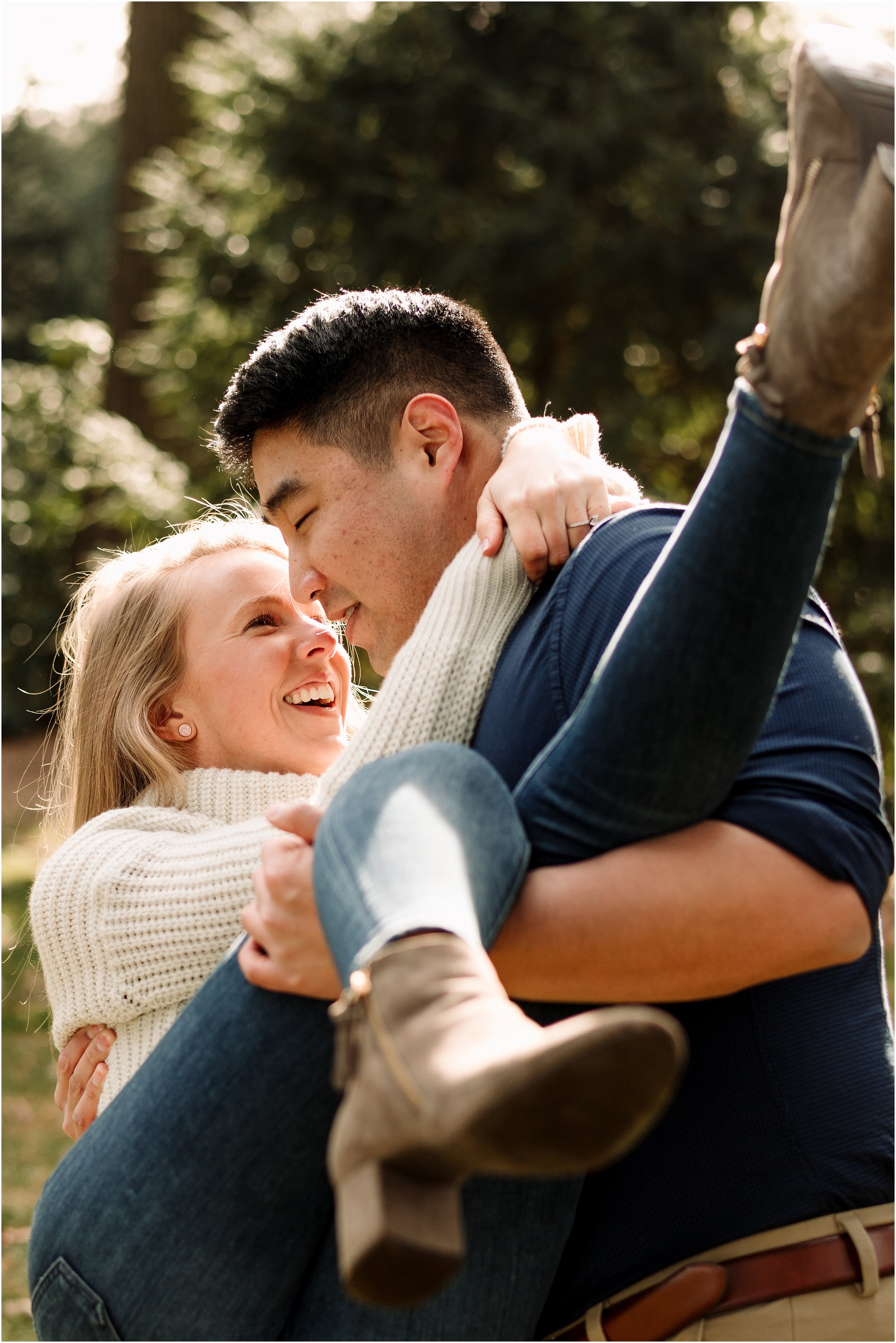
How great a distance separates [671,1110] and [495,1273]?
0.95ft

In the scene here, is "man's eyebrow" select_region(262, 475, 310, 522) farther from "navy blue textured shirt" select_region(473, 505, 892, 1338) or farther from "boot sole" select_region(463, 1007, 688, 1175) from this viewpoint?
"boot sole" select_region(463, 1007, 688, 1175)

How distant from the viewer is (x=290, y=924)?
4.61ft

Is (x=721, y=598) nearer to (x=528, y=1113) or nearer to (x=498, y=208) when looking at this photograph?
(x=528, y=1113)

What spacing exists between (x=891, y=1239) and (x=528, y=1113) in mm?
721

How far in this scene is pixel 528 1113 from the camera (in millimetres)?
1014

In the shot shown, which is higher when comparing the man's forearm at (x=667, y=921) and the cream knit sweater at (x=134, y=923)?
Result: the man's forearm at (x=667, y=921)

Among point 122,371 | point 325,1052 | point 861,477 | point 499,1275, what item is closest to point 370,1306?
point 499,1275

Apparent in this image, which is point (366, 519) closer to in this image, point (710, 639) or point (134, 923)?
point (134, 923)

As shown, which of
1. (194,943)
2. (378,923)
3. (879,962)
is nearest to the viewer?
(378,923)

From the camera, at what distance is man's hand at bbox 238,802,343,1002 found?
1.38m

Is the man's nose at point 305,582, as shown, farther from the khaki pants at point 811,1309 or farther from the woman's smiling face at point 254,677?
the khaki pants at point 811,1309

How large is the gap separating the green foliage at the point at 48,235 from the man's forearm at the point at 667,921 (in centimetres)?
1924

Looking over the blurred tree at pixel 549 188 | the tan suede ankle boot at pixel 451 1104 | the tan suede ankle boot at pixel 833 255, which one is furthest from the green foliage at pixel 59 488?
the tan suede ankle boot at pixel 451 1104

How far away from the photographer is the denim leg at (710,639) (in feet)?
4.02
